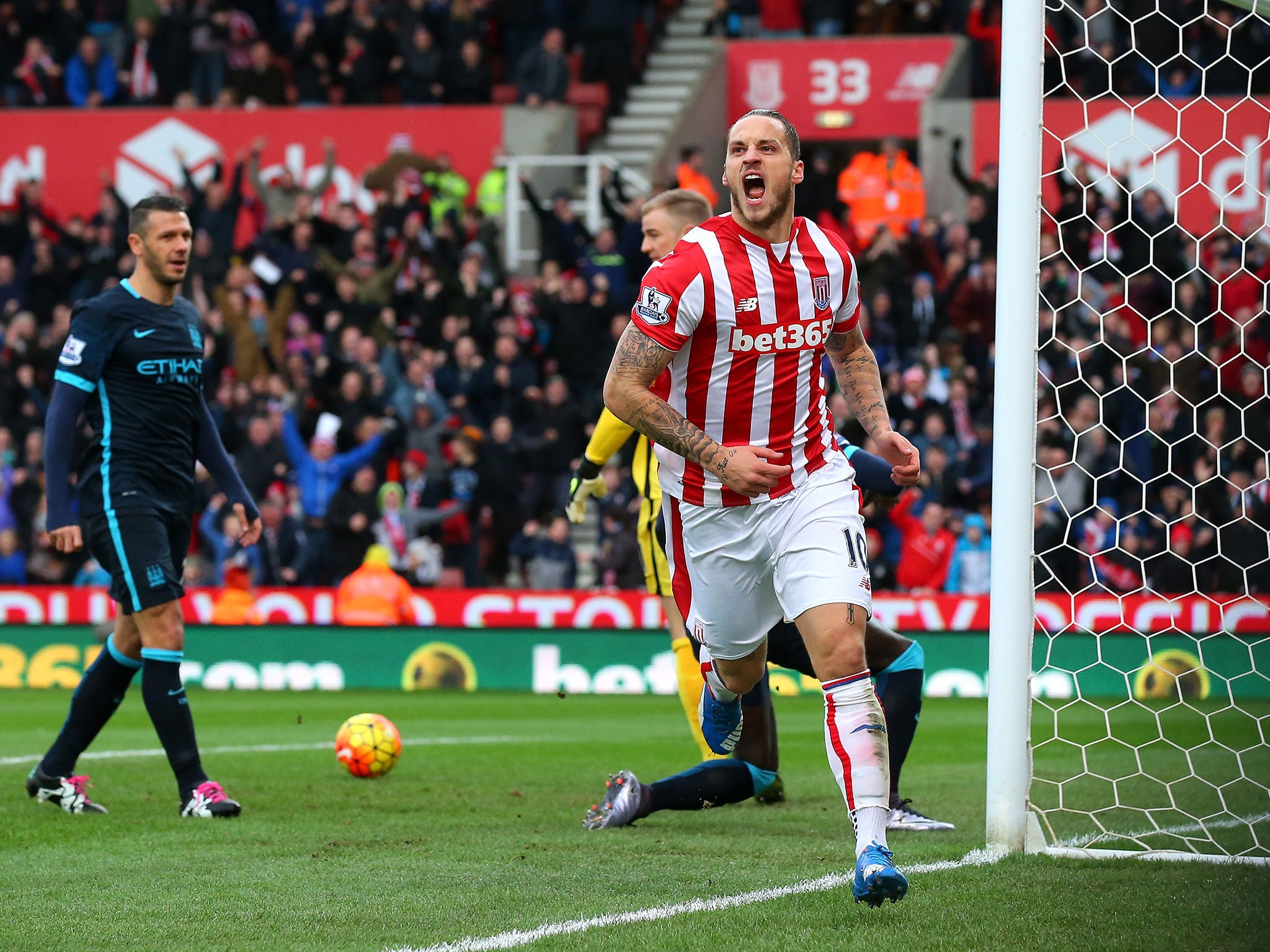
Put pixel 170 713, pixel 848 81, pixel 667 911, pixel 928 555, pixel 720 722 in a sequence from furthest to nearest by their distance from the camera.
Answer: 1. pixel 848 81
2. pixel 928 555
3. pixel 170 713
4. pixel 720 722
5. pixel 667 911

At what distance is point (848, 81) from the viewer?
21.0 metres

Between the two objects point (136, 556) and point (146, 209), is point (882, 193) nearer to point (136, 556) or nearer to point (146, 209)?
point (146, 209)

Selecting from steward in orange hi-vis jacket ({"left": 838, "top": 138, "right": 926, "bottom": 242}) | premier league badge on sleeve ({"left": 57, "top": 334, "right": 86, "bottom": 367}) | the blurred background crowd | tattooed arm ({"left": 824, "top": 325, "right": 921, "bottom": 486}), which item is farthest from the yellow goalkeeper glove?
steward in orange hi-vis jacket ({"left": 838, "top": 138, "right": 926, "bottom": 242})

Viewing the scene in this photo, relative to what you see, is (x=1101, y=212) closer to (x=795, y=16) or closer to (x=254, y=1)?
(x=795, y=16)

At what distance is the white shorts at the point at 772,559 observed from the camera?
495cm

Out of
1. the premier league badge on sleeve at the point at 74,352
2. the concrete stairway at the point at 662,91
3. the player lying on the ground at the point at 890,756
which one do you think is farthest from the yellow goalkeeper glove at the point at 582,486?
the concrete stairway at the point at 662,91

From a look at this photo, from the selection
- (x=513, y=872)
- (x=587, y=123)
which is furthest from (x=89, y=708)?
(x=587, y=123)

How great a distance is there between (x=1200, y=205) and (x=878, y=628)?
13.0m

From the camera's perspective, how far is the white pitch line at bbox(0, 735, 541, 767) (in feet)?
28.8

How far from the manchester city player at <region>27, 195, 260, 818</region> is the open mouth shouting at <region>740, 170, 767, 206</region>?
262 centimetres

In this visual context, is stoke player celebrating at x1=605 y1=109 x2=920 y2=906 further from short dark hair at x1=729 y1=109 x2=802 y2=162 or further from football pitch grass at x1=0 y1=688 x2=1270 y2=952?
football pitch grass at x1=0 y1=688 x2=1270 y2=952

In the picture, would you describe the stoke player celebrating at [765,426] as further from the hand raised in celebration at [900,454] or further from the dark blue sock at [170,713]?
the dark blue sock at [170,713]

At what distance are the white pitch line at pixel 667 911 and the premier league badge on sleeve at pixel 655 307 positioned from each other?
66.5 inches

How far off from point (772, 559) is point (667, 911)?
1.12 metres
